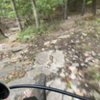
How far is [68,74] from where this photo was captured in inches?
95.7

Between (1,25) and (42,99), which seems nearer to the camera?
(42,99)

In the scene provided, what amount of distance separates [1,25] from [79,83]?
15820 millimetres

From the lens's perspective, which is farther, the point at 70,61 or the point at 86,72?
the point at 70,61

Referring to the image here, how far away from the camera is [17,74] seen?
111 inches

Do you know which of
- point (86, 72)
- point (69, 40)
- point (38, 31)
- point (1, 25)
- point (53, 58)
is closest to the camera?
point (86, 72)

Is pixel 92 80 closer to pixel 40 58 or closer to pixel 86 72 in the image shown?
pixel 86 72

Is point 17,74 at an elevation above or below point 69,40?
below

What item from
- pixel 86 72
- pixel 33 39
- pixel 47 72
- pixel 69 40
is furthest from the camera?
pixel 33 39

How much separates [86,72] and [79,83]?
49 centimetres

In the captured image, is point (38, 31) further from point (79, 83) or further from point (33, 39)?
point (79, 83)

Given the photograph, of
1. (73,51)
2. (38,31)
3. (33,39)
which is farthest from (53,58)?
(38,31)

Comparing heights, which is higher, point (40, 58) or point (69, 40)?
point (69, 40)

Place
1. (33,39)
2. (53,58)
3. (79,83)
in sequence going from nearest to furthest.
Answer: (79,83), (53,58), (33,39)

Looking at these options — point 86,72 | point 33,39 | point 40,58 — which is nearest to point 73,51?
point 86,72
